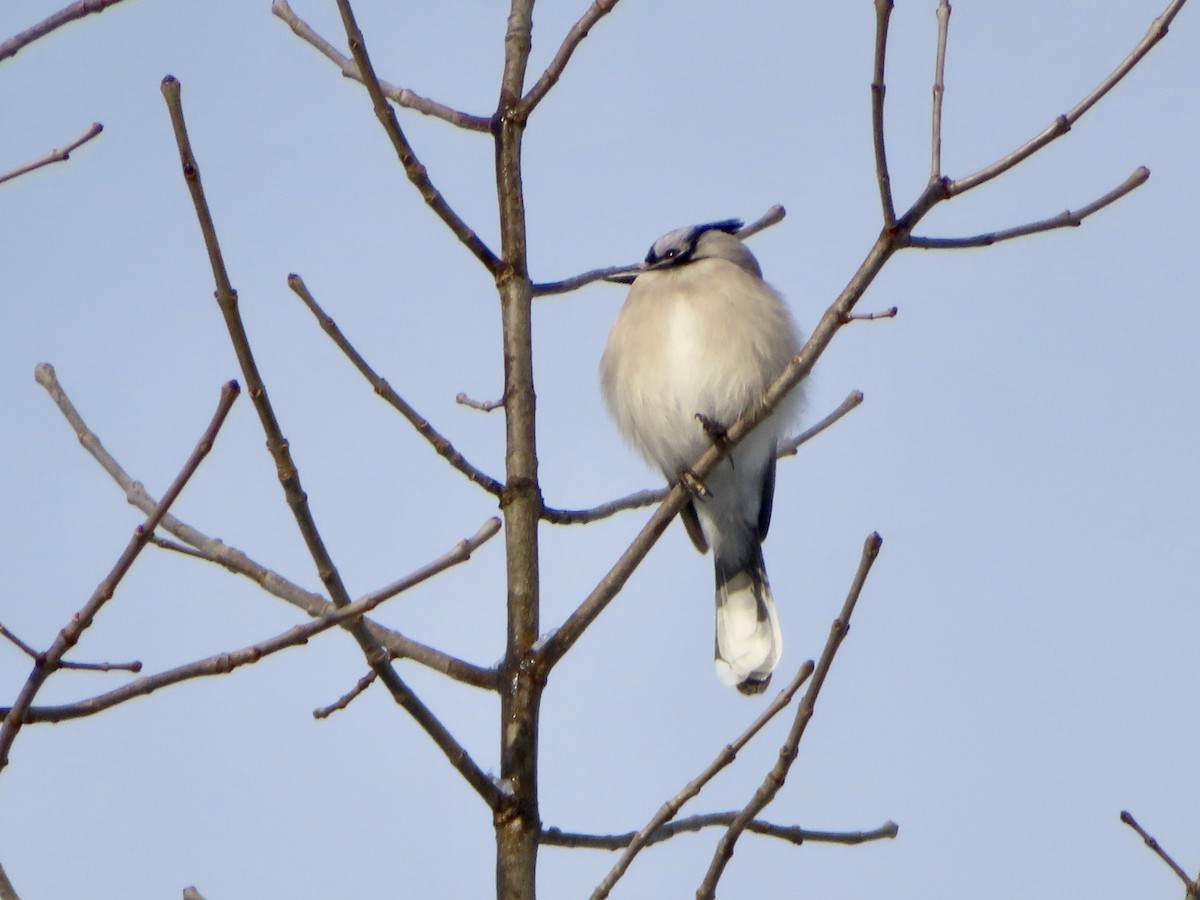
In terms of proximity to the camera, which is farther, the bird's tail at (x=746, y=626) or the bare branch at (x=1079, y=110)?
the bird's tail at (x=746, y=626)

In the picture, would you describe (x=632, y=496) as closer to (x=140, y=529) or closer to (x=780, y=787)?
(x=780, y=787)

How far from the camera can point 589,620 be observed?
265cm

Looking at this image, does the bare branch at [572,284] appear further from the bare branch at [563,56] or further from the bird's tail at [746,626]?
the bird's tail at [746,626]

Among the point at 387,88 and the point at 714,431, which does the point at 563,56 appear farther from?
the point at 714,431

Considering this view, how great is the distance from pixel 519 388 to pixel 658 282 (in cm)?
274

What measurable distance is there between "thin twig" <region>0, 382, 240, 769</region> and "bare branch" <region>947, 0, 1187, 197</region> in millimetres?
1382

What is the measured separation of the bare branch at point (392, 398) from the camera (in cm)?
279

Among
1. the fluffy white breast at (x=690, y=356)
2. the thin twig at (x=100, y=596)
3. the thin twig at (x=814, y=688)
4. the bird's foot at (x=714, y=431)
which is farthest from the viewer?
the fluffy white breast at (x=690, y=356)

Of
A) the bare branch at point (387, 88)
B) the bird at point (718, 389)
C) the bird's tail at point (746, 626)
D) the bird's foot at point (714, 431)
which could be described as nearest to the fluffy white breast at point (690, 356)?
the bird at point (718, 389)

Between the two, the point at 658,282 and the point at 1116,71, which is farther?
the point at 658,282

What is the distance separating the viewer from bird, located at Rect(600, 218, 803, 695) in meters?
5.07

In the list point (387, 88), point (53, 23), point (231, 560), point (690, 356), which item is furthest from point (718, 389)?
point (53, 23)

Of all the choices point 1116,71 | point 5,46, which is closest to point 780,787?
point 1116,71

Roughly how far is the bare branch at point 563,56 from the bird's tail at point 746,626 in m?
2.54
